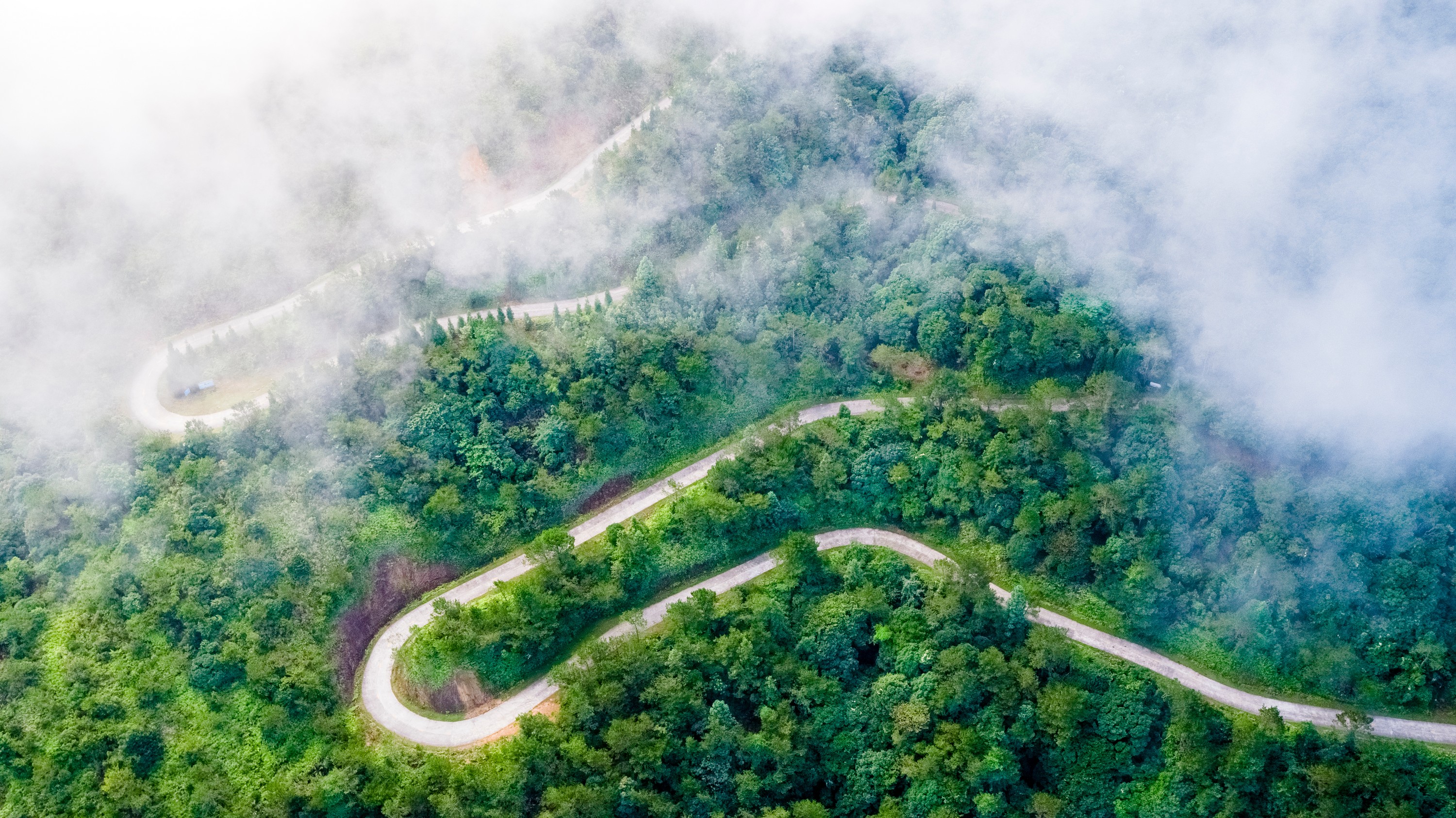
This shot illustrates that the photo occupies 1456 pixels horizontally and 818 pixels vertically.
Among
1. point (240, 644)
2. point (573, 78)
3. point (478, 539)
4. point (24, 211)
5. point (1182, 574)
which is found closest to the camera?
point (240, 644)

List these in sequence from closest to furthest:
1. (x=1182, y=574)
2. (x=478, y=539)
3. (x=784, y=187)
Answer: (x=1182, y=574), (x=478, y=539), (x=784, y=187)

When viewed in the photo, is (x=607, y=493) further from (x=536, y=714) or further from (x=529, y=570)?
(x=536, y=714)

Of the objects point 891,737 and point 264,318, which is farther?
point 264,318

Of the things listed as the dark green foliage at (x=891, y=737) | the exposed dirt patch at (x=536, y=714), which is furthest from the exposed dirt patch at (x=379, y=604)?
the exposed dirt patch at (x=536, y=714)

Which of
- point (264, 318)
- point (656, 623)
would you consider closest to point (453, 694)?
point (656, 623)

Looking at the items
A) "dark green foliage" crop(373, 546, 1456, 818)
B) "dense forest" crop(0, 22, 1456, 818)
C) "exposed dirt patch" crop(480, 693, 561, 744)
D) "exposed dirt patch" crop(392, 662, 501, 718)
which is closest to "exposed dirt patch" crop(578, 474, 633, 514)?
"dense forest" crop(0, 22, 1456, 818)

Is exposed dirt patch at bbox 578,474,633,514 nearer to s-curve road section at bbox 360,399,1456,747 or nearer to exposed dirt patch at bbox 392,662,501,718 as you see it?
s-curve road section at bbox 360,399,1456,747

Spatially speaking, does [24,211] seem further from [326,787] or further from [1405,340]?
[1405,340]

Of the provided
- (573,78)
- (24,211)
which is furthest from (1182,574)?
(24,211)
